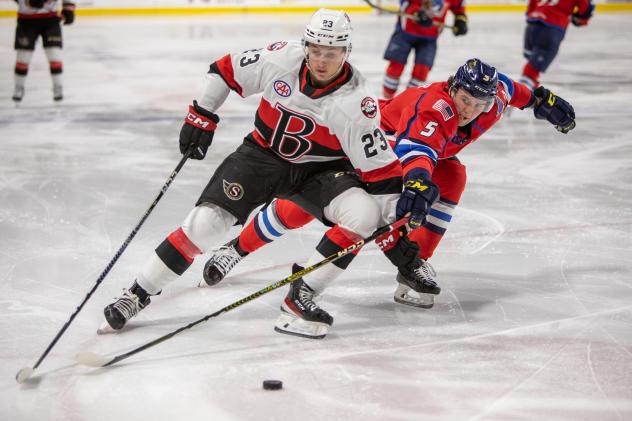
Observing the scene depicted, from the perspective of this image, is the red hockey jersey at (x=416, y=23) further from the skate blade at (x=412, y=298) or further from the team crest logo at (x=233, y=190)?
the team crest logo at (x=233, y=190)

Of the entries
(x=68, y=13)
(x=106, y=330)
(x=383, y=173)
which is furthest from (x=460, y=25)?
(x=106, y=330)

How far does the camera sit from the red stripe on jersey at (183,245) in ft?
9.46

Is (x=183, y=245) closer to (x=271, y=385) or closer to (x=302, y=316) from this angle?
(x=302, y=316)

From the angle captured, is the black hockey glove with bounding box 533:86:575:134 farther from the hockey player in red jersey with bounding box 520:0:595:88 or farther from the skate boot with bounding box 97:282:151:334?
the hockey player in red jersey with bounding box 520:0:595:88

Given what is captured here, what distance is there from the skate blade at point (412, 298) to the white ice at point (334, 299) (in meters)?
0.03

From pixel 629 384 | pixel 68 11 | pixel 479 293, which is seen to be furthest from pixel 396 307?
pixel 68 11

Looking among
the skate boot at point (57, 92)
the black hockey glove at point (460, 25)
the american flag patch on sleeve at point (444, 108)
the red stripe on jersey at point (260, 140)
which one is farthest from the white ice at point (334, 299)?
the black hockey glove at point (460, 25)

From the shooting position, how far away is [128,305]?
295cm

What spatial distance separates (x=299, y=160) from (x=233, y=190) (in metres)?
0.26

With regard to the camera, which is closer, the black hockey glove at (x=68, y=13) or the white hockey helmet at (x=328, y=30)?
the white hockey helmet at (x=328, y=30)

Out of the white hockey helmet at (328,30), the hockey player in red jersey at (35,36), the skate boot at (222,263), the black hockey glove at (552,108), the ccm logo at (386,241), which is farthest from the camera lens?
the hockey player in red jersey at (35,36)

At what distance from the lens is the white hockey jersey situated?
289 centimetres

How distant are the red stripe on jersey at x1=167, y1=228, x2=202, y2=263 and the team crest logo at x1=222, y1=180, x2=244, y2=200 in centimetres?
19

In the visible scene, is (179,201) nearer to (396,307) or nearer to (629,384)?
(396,307)
